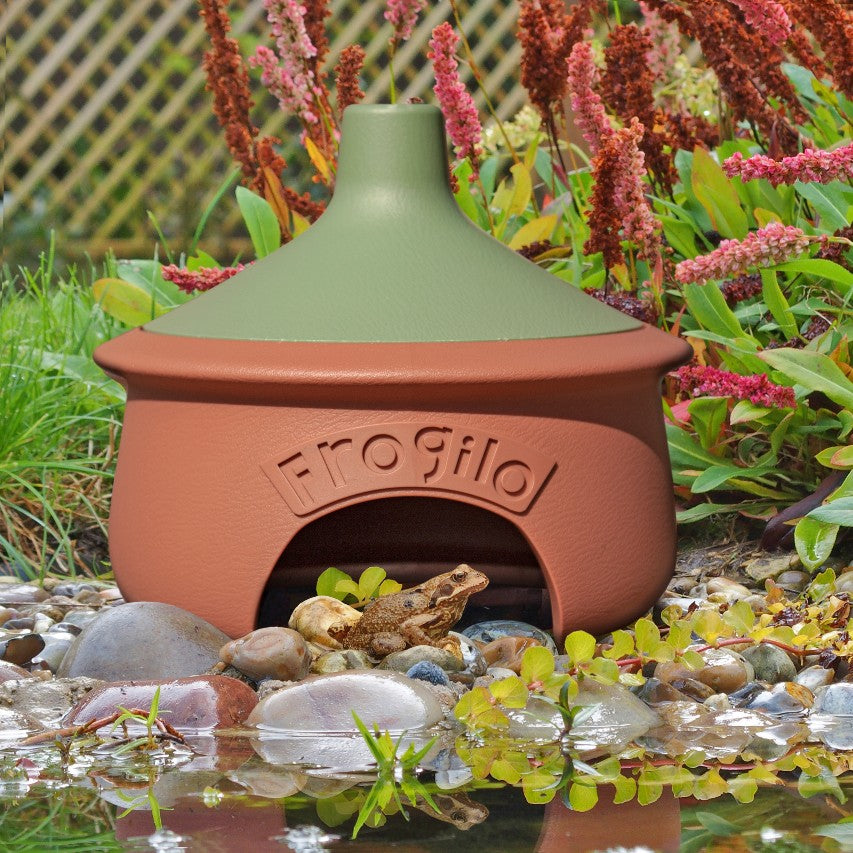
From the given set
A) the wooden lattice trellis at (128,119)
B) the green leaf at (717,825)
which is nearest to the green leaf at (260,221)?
the green leaf at (717,825)

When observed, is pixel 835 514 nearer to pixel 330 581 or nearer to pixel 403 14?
pixel 330 581

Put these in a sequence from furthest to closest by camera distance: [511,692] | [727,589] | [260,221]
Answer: [260,221], [727,589], [511,692]

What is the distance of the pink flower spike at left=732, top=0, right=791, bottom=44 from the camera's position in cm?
290

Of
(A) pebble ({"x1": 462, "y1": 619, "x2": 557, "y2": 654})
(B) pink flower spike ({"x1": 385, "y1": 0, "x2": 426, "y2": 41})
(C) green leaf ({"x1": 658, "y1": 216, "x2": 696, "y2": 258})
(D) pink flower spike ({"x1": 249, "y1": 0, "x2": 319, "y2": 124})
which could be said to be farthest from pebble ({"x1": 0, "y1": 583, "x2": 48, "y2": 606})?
(C) green leaf ({"x1": 658, "y1": 216, "x2": 696, "y2": 258})

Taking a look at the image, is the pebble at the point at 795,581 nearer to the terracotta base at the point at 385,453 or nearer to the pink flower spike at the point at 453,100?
the terracotta base at the point at 385,453

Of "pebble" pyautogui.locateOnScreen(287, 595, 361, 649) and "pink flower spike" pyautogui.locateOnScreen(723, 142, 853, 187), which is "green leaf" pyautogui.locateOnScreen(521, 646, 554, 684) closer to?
"pebble" pyautogui.locateOnScreen(287, 595, 361, 649)

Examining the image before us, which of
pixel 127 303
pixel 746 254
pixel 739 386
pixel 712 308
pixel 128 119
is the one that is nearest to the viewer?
pixel 746 254

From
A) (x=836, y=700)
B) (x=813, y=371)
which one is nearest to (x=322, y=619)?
(x=836, y=700)

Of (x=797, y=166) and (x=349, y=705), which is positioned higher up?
(x=797, y=166)

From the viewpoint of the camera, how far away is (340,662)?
7.82 feet

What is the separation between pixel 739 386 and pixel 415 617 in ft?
2.49

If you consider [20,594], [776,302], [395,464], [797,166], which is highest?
[797,166]

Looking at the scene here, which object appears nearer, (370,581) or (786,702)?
(786,702)

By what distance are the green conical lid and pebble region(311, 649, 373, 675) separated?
1.64 ft
